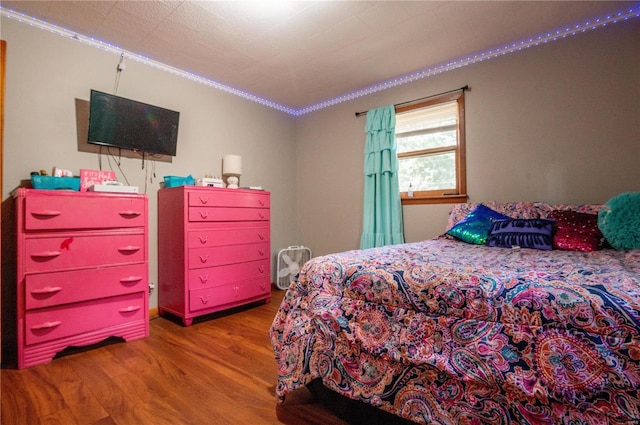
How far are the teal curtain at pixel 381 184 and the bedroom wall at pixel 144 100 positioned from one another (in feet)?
4.02

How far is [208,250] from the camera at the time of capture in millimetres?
2727

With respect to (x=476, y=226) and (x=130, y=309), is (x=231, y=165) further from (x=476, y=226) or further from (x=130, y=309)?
(x=476, y=226)

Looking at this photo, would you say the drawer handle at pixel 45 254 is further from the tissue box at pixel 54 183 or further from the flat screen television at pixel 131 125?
the flat screen television at pixel 131 125

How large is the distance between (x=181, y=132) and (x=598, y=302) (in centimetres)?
331

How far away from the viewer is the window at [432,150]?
10.1ft

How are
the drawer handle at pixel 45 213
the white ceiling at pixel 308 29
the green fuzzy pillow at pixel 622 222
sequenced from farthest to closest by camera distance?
1. the white ceiling at pixel 308 29
2. the drawer handle at pixel 45 213
3. the green fuzzy pillow at pixel 622 222

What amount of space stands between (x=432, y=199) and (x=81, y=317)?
313 cm

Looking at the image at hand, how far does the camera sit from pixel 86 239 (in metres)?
2.11

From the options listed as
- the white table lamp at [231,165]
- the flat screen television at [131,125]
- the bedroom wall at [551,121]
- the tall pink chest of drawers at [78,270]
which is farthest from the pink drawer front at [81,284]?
the bedroom wall at [551,121]

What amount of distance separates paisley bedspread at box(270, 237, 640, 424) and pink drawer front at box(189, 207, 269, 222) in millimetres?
1498

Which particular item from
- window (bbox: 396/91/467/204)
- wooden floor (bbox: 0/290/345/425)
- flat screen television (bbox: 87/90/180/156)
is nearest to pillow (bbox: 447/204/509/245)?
window (bbox: 396/91/467/204)

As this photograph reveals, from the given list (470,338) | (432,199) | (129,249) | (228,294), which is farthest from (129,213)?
(432,199)

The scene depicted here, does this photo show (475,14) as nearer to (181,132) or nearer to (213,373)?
(181,132)

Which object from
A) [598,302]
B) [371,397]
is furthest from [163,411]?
[598,302]
